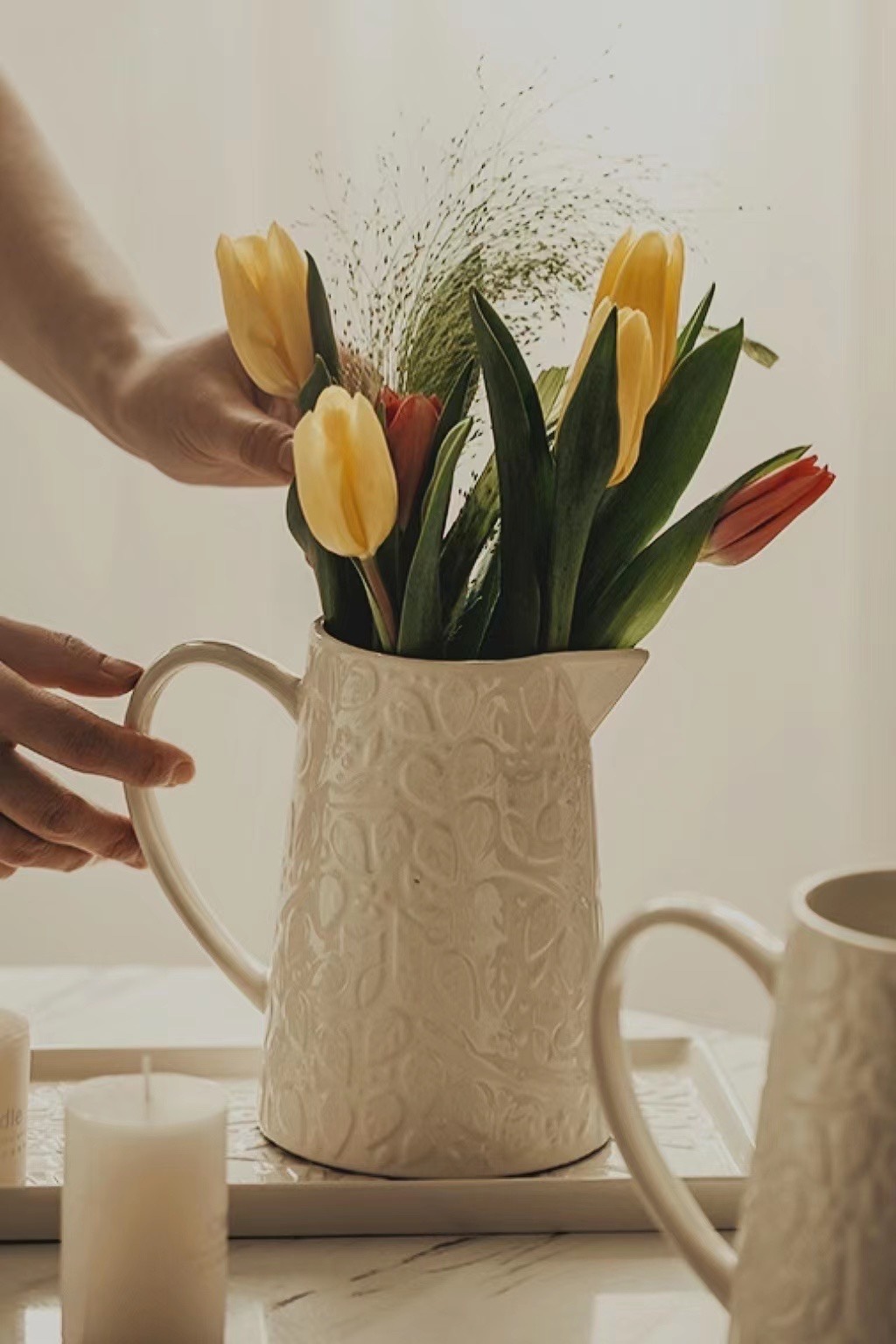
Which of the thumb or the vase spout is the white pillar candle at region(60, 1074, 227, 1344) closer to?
the vase spout

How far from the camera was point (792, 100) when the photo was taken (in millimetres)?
2145

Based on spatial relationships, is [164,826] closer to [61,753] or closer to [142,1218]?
[61,753]

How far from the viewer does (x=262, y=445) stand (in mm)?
890

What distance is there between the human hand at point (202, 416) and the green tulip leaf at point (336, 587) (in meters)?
0.12

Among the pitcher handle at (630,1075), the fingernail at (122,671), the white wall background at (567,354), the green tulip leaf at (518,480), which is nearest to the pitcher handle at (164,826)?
the fingernail at (122,671)

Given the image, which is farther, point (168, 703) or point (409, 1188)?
point (168, 703)

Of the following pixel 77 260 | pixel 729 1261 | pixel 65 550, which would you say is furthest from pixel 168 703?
pixel 729 1261

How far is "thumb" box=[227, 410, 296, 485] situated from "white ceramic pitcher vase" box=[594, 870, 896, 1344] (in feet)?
1.33

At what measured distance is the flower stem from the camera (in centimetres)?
70

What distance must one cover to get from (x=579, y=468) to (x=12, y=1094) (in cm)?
32

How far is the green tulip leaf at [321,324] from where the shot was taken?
2.34 feet

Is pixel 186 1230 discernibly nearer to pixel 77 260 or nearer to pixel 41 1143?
pixel 41 1143

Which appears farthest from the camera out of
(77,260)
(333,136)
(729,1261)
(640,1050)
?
(333,136)

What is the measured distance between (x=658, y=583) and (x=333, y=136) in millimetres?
1510
